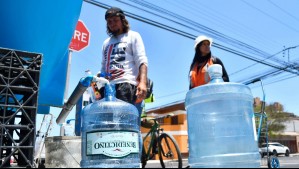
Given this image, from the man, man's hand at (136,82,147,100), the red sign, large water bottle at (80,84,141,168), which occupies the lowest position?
large water bottle at (80,84,141,168)

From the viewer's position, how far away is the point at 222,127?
6.55 ft

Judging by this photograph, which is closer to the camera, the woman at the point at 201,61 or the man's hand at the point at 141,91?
the man's hand at the point at 141,91

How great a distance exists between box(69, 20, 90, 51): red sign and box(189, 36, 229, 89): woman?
3.19 m

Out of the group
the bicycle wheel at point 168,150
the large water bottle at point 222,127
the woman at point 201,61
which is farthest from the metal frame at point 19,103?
the bicycle wheel at point 168,150

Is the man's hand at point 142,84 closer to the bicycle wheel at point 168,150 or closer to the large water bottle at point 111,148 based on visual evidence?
the large water bottle at point 111,148

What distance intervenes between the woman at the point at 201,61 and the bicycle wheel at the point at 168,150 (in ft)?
6.64

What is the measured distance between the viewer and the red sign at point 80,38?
564 centimetres

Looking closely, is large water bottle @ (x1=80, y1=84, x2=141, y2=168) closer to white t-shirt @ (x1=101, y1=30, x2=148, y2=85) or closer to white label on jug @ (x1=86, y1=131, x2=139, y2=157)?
white label on jug @ (x1=86, y1=131, x2=139, y2=157)

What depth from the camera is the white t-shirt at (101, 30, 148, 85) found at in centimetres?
269

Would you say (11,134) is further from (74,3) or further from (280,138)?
(280,138)

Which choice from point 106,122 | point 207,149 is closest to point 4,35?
point 106,122

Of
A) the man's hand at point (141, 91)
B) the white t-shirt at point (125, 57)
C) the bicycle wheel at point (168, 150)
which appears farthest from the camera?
the bicycle wheel at point (168, 150)

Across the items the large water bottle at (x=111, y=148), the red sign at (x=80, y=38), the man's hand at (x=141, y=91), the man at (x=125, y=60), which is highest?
the red sign at (x=80, y=38)

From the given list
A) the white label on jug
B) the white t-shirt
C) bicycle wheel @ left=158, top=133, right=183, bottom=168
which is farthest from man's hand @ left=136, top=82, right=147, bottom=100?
bicycle wheel @ left=158, top=133, right=183, bottom=168
